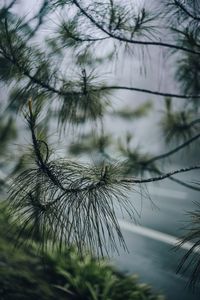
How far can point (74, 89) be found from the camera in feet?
6.17

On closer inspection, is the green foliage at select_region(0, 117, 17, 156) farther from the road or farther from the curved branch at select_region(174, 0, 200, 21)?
the curved branch at select_region(174, 0, 200, 21)

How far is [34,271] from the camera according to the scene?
3430mm

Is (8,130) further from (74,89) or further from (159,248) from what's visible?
(159,248)

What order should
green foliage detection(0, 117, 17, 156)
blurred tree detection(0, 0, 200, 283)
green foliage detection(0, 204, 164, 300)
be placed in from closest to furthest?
1. blurred tree detection(0, 0, 200, 283)
2. green foliage detection(0, 204, 164, 300)
3. green foliage detection(0, 117, 17, 156)

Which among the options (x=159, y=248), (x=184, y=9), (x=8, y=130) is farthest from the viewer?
(x=159, y=248)

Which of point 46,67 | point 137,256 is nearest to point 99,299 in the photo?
point 137,256

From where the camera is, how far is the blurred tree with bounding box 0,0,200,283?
129cm

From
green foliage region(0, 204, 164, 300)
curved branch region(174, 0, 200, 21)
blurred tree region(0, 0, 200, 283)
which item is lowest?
green foliage region(0, 204, 164, 300)

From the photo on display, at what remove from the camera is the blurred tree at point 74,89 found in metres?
1.29

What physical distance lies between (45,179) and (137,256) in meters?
3.54

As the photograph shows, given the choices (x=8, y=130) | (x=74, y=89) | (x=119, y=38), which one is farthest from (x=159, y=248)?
(x=119, y=38)

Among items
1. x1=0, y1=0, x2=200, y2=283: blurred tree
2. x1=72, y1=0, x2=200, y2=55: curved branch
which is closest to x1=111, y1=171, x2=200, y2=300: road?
x1=0, y1=0, x2=200, y2=283: blurred tree

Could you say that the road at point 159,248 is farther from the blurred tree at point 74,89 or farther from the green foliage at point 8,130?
the blurred tree at point 74,89

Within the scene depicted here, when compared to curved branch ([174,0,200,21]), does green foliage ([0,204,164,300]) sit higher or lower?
lower
